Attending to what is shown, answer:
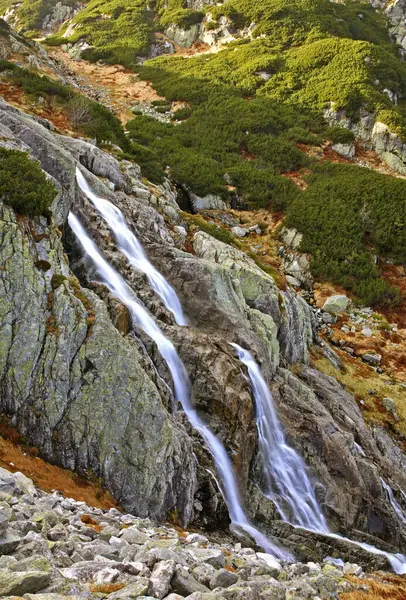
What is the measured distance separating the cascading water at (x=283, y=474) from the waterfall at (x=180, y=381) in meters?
1.97

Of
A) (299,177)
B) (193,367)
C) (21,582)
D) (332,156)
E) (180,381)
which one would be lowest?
(21,582)

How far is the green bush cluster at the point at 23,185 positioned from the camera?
14.1m

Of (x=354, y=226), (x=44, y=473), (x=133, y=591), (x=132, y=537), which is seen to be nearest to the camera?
(x=133, y=591)

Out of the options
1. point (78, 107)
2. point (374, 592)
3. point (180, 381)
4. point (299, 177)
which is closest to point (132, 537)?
point (374, 592)

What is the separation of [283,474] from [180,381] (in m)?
5.51

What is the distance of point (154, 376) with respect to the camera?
14.4m

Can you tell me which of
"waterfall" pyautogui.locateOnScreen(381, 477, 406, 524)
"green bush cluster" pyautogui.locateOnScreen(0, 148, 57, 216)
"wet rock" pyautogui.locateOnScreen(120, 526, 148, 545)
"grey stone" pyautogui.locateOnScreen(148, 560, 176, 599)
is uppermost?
"green bush cluster" pyautogui.locateOnScreen(0, 148, 57, 216)

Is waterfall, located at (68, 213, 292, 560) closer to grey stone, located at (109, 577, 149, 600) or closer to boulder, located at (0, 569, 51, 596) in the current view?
grey stone, located at (109, 577, 149, 600)

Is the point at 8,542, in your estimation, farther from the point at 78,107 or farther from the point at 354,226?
the point at 354,226

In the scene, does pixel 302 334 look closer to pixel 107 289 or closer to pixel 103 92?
pixel 107 289

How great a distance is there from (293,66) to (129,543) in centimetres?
7434

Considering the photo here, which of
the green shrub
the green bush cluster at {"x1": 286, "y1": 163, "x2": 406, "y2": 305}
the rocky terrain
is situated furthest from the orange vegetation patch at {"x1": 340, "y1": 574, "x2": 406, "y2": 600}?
the green shrub

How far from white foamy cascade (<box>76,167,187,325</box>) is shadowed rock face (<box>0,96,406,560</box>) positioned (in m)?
0.60

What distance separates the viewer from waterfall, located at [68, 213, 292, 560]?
46.7ft
